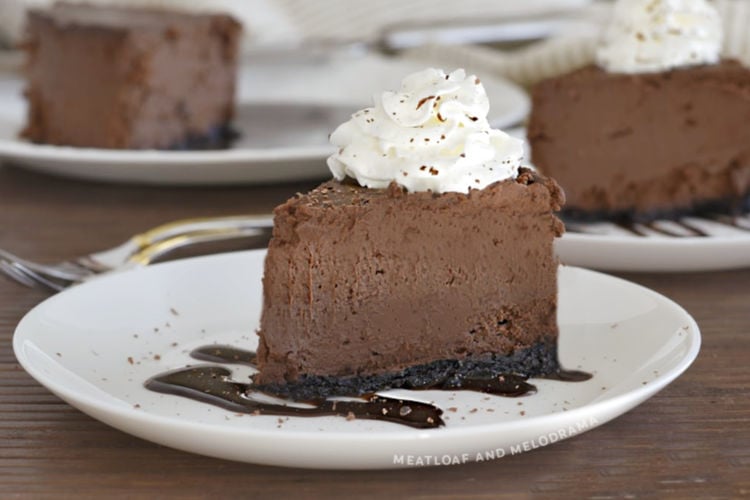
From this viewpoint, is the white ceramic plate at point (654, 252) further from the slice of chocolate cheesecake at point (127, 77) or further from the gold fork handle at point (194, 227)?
the slice of chocolate cheesecake at point (127, 77)

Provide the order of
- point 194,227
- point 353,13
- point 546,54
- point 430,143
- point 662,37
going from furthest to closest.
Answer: point 353,13 < point 546,54 < point 662,37 < point 194,227 < point 430,143

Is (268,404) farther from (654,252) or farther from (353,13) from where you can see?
(353,13)

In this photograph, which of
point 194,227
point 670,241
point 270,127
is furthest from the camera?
point 270,127

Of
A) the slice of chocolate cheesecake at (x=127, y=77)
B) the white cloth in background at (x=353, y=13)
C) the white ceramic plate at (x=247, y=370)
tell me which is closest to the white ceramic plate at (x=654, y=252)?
the white ceramic plate at (x=247, y=370)

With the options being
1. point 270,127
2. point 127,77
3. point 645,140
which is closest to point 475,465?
point 645,140

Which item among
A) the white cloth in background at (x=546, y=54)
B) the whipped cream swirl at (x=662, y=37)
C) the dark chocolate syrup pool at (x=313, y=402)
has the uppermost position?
the whipped cream swirl at (x=662, y=37)

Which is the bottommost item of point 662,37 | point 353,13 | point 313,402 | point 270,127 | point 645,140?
point 313,402

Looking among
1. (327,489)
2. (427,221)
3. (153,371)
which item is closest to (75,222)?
(153,371)
